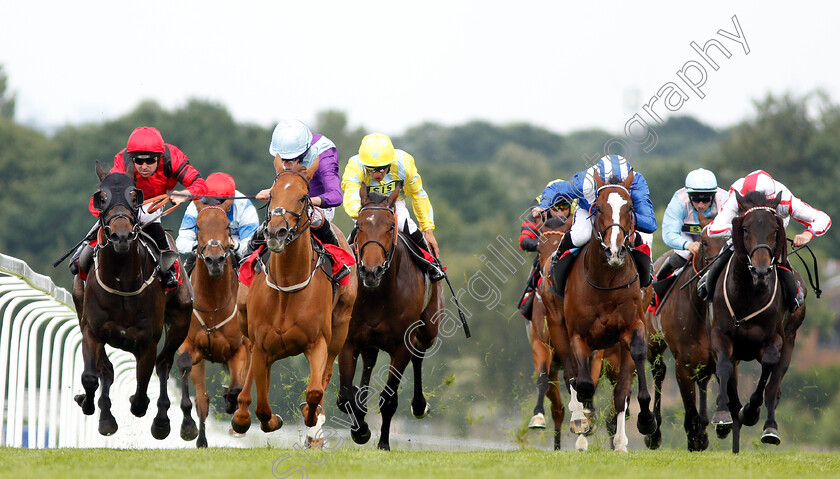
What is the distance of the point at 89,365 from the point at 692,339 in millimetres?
5564

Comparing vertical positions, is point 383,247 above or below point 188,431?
above

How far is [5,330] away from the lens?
9.10 metres

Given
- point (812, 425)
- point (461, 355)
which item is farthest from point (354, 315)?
point (461, 355)

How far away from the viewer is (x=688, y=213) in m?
11.5

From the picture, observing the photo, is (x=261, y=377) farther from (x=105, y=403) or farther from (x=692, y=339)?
(x=692, y=339)

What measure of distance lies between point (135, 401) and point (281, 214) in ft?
7.70

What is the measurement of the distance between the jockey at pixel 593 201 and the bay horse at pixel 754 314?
69 centimetres

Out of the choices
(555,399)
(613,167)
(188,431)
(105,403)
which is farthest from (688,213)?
(105,403)

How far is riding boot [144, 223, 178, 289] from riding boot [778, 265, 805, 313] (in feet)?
16.4

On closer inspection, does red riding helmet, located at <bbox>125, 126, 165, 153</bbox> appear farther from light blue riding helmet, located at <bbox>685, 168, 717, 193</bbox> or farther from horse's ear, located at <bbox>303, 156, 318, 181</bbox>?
light blue riding helmet, located at <bbox>685, 168, 717, 193</bbox>

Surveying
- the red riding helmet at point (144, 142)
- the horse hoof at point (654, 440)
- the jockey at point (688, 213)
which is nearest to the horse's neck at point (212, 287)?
the red riding helmet at point (144, 142)

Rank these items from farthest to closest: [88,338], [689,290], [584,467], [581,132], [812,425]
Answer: [581,132], [812,425], [689,290], [88,338], [584,467]

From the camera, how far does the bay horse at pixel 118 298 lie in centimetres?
806

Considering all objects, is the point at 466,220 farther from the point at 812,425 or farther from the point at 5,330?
the point at 5,330
